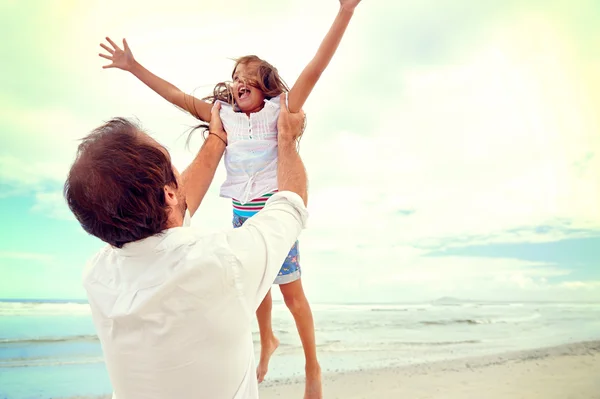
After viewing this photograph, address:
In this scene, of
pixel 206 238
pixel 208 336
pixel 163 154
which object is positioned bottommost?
pixel 208 336

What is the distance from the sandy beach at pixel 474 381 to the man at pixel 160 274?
201 centimetres

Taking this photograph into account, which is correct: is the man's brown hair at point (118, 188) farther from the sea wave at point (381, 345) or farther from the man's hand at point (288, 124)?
the sea wave at point (381, 345)

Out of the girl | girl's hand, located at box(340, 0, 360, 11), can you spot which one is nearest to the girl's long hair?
the girl

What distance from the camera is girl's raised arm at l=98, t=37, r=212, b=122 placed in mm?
1688

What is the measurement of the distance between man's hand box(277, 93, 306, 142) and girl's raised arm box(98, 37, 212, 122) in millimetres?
327

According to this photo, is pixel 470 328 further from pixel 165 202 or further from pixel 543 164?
pixel 165 202

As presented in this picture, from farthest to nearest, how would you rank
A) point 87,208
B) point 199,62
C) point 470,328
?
point 470,328, point 199,62, point 87,208

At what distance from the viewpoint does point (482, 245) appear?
26.1 feet

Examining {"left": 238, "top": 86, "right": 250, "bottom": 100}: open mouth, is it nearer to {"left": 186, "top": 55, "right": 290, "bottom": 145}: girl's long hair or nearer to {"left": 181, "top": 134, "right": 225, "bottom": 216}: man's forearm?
{"left": 186, "top": 55, "right": 290, "bottom": 145}: girl's long hair

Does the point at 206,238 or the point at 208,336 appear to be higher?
the point at 206,238

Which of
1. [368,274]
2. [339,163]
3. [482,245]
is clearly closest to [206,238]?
[339,163]

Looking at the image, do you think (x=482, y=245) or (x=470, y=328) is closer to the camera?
(x=470, y=328)

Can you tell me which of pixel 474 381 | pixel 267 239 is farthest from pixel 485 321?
pixel 267 239

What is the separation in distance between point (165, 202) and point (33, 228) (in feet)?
19.3
